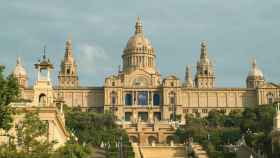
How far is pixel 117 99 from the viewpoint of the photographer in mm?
131625

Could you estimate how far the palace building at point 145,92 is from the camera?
131750 millimetres

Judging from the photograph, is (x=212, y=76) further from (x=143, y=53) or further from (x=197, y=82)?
(x=143, y=53)

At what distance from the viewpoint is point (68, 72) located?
146 meters

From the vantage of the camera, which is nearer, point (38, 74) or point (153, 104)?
point (38, 74)

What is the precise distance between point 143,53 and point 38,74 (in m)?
96.6

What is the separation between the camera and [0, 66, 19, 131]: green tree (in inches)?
1251

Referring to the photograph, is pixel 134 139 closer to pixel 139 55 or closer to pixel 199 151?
pixel 199 151

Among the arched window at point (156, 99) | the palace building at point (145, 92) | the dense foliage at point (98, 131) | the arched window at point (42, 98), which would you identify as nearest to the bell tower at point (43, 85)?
the arched window at point (42, 98)

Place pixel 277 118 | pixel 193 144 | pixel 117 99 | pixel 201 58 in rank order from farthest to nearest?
pixel 201 58
pixel 117 99
pixel 193 144
pixel 277 118

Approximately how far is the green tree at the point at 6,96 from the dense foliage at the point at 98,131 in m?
42.9

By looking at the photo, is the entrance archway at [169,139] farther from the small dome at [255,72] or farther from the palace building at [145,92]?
the small dome at [255,72]

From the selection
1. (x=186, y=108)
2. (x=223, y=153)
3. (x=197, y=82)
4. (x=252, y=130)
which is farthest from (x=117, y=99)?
(x=223, y=153)

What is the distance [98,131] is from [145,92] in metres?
42.4

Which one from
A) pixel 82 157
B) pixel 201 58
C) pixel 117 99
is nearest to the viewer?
pixel 82 157
